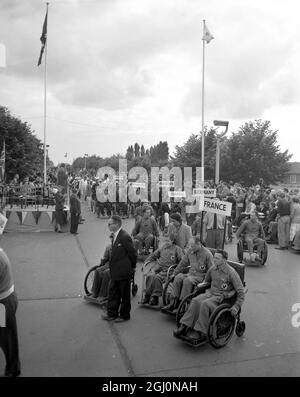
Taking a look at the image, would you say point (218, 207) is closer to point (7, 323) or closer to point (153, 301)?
point (153, 301)

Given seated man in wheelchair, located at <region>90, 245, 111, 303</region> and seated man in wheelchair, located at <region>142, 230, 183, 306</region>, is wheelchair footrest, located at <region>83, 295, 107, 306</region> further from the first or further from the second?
seated man in wheelchair, located at <region>142, 230, 183, 306</region>

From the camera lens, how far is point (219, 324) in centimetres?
587

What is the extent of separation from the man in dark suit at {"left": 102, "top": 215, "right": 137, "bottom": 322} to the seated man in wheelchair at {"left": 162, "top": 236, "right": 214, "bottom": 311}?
72 cm

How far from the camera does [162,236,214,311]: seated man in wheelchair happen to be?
22.5 ft

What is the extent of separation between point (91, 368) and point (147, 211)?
604 centimetres

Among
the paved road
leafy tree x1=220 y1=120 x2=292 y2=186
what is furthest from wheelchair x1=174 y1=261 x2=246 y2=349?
leafy tree x1=220 y1=120 x2=292 y2=186

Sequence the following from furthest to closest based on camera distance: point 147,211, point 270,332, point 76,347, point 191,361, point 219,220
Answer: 1. point 219,220
2. point 147,211
3. point 270,332
4. point 76,347
5. point 191,361

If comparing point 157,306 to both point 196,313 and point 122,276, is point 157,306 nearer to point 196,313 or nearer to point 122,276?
point 122,276

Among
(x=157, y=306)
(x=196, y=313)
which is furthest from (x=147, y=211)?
(x=196, y=313)

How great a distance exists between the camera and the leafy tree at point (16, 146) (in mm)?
29062

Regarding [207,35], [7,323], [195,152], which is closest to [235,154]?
[195,152]

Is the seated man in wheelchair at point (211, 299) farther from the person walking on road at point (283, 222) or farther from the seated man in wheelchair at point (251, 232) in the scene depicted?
the person walking on road at point (283, 222)

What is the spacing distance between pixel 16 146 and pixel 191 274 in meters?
25.2
